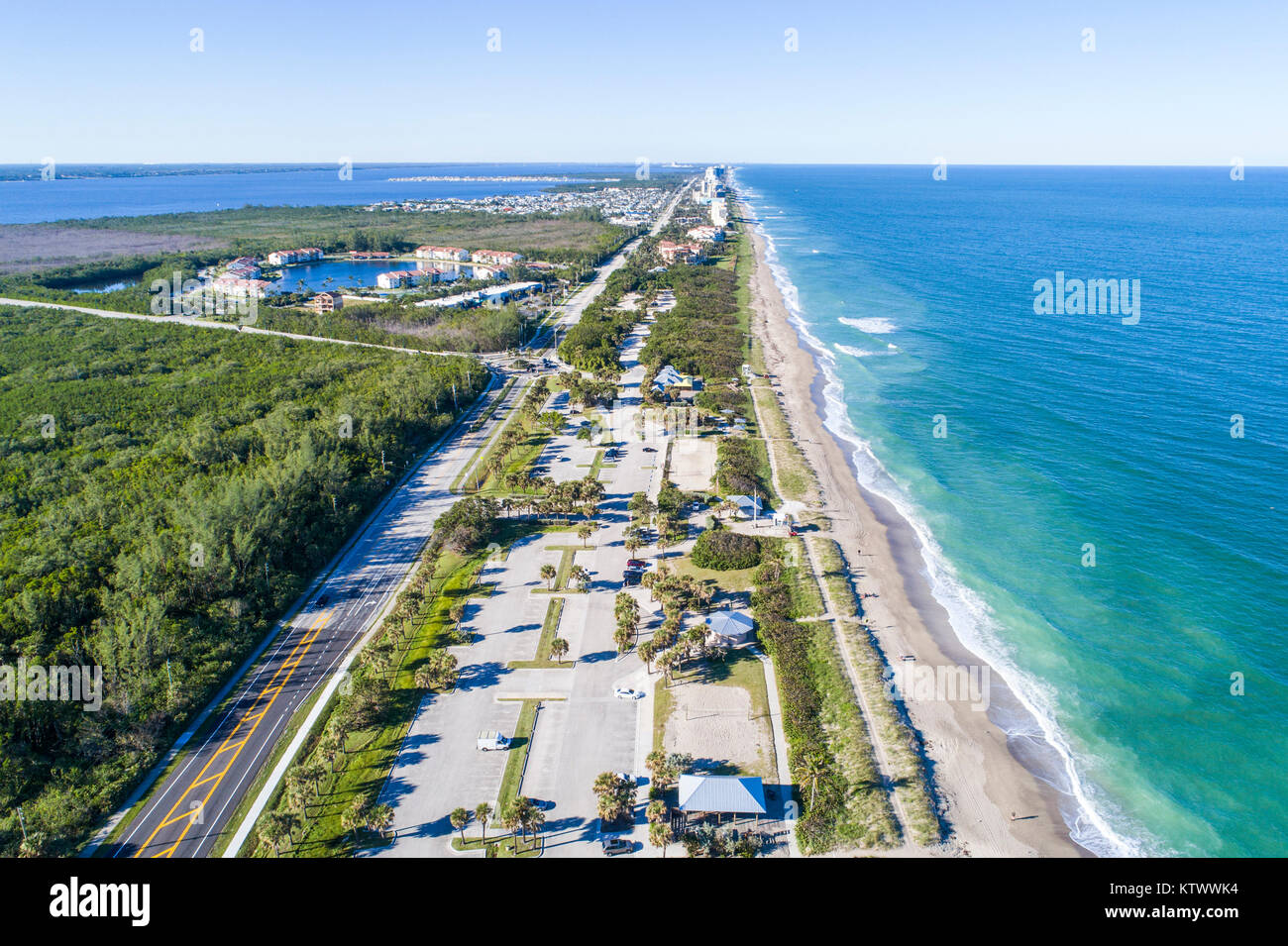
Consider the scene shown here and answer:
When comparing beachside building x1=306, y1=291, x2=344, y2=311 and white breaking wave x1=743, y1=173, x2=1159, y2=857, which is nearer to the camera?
white breaking wave x1=743, y1=173, x2=1159, y2=857

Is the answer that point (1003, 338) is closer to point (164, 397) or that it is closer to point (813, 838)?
point (813, 838)

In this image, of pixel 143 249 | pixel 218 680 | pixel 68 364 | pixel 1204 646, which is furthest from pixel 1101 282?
pixel 143 249

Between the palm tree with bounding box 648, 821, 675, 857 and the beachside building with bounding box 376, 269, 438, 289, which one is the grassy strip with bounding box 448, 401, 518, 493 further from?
the beachside building with bounding box 376, 269, 438, 289

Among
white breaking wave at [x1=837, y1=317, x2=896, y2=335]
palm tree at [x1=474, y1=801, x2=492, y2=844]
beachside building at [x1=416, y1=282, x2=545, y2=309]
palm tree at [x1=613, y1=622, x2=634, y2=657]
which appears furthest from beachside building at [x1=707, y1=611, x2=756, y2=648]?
beachside building at [x1=416, y1=282, x2=545, y2=309]

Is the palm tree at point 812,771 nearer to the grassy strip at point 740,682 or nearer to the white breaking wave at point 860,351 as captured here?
the grassy strip at point 740,682

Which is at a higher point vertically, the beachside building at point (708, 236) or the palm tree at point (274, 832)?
the beachside building at point (708, 236)

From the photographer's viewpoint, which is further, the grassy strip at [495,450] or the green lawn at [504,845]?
the grassy strip at [495,450]
